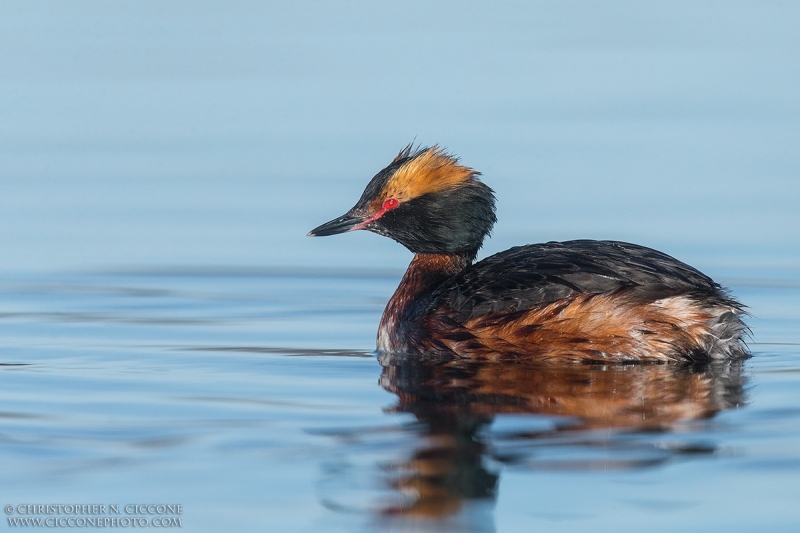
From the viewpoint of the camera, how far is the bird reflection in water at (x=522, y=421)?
20.9 feet

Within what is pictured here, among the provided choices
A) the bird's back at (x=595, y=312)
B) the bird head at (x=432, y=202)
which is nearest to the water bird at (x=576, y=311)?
the bird's back at (x=595, y=312)

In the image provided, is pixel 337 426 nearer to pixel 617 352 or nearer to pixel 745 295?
pixel 617 352

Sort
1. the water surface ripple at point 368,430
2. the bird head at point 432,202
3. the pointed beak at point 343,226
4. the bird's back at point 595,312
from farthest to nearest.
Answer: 1. the pointed beak at point 343,226
2. the bird head at point 432,202
3. the bird's back at point 595,312
4. the water surface ripple at point 368,430

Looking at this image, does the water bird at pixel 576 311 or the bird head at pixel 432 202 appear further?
the bird head at pixel 432 202

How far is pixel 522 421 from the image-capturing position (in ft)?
24.0

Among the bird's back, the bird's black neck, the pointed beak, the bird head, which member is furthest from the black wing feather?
the pointed beak

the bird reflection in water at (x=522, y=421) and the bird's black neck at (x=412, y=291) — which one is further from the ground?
the bird's black neck at (x=412, y=291)

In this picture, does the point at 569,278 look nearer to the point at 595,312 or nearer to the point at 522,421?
the point at 595,312

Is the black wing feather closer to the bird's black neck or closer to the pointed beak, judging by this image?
the bird's black neck

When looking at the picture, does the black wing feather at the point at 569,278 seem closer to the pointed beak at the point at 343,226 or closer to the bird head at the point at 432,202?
the bird head at the point at 432,202

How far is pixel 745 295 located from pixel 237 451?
522 centimetres

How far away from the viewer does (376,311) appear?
1074cm

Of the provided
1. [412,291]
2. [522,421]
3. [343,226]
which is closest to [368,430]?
[522,421]

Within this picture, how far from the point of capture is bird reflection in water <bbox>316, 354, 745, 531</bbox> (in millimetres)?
6383
